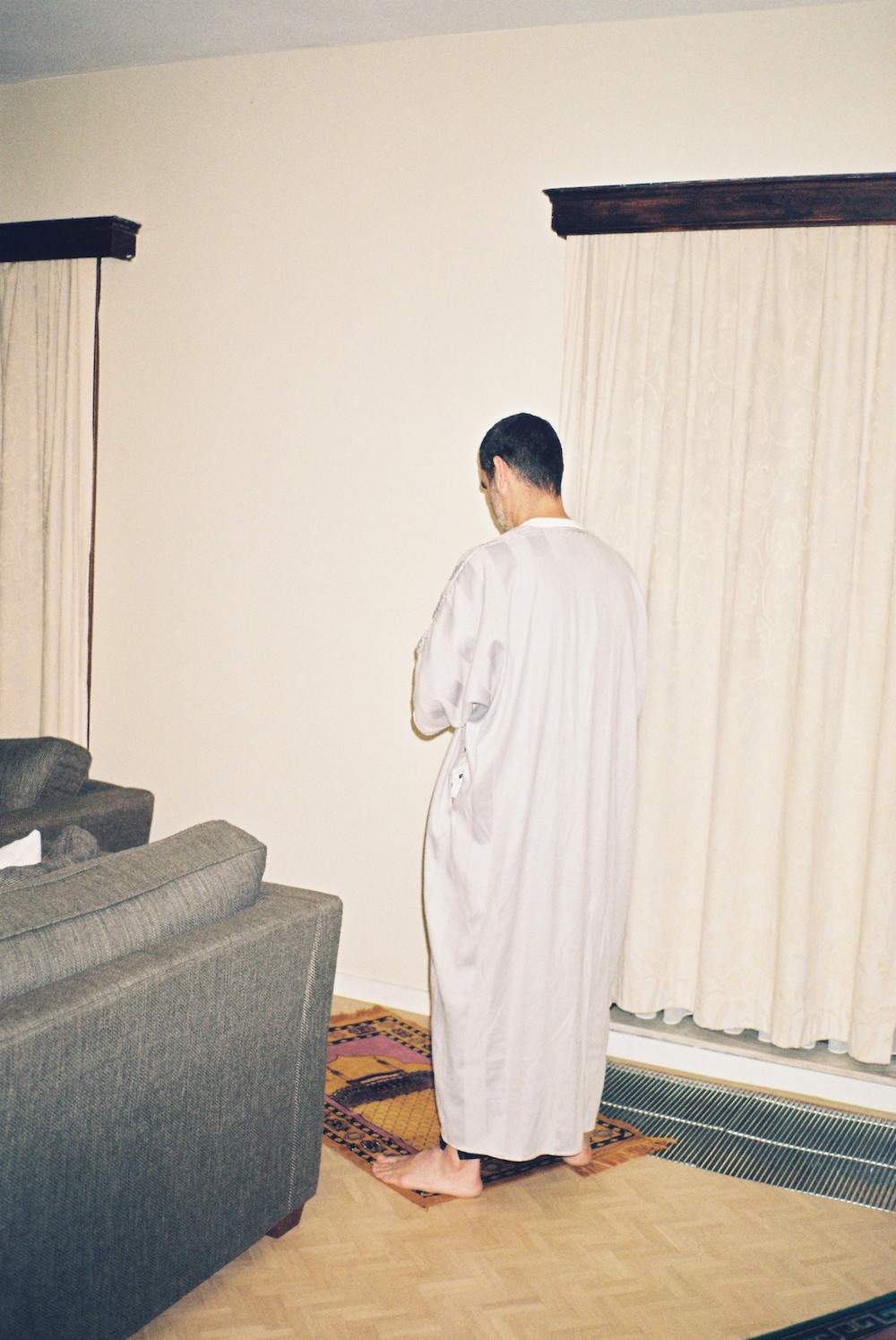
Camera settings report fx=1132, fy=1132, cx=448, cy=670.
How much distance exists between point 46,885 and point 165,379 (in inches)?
94.2

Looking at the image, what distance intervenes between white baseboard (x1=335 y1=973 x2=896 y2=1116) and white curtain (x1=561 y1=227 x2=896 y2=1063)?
82 millimetres

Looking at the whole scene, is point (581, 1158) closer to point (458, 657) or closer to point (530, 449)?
point (458, 657)

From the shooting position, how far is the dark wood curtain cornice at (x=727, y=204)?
2.85m

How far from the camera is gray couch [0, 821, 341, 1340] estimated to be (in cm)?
155

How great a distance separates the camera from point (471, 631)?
2297 millimetres

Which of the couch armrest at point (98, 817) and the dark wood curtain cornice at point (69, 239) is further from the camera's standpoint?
the dark wood curtain cornice at point (69, 239)

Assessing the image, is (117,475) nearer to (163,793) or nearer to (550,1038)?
(163,793)

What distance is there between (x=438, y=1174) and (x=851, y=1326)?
0.85 meters

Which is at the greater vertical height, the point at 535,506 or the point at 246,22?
the point at 246,22

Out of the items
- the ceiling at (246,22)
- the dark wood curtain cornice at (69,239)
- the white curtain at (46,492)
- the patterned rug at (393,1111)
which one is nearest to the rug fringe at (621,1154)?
the patterned rug at (393,1111)

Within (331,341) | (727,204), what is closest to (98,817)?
(331,341)

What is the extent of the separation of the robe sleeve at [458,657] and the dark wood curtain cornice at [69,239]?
2.13m

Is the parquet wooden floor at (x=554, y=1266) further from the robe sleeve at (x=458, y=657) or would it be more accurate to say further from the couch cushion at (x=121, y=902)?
the robe sleeve at (x=458, y=657)

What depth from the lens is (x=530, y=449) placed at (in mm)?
2359
